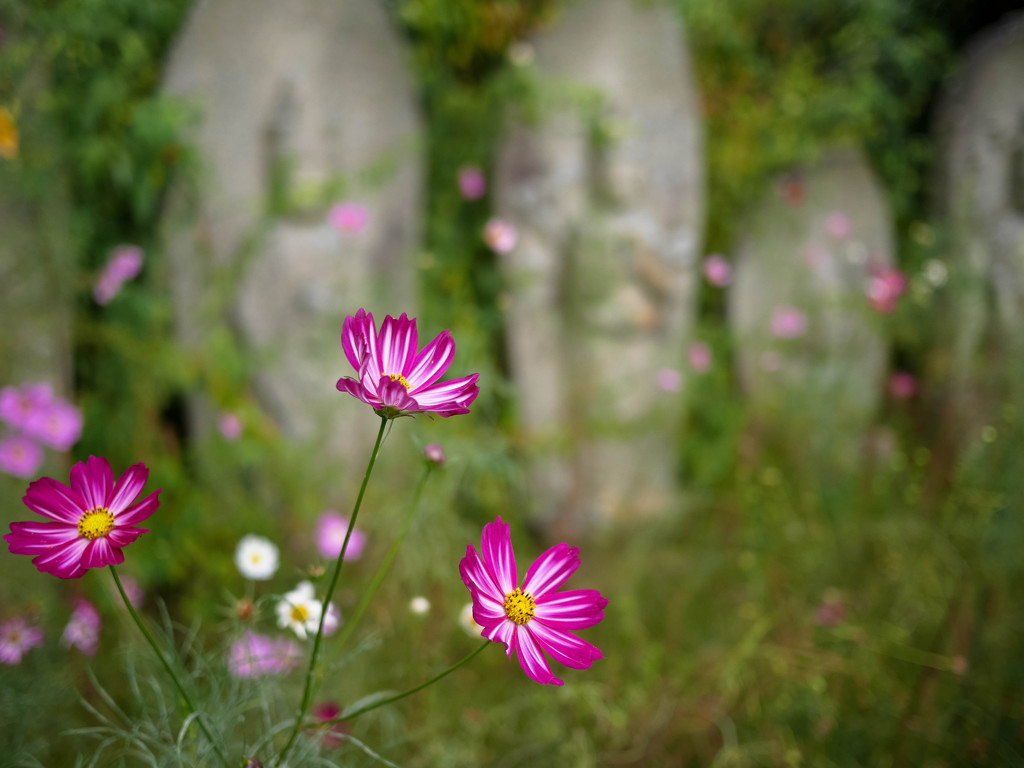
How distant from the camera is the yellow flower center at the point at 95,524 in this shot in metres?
0.46

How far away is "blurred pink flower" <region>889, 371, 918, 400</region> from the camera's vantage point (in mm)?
1863

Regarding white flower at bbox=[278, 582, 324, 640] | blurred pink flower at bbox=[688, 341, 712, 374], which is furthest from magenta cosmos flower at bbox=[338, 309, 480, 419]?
blurred pink flower at bbox=[688, 341, 712, 374]

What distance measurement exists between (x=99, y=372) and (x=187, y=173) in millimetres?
498

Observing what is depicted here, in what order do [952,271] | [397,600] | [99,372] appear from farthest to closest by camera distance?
[952,271], [99,372], [397,600]

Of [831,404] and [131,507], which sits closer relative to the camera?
[131,507]

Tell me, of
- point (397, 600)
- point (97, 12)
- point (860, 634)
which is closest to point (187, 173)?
point (97, 12)

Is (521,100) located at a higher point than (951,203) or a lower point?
higher

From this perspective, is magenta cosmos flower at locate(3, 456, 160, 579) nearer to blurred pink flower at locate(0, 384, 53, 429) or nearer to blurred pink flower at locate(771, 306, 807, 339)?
blurred pink flower at locate(0, 384, 53, 429)

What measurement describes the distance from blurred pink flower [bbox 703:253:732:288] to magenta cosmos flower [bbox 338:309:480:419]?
4.95 ft

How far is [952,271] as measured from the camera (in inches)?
68.7

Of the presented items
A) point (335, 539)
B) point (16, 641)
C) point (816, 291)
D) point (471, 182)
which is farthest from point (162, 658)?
point (816, 291)

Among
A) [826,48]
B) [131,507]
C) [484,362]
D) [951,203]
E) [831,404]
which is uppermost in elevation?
[826,48]

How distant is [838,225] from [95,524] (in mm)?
1973

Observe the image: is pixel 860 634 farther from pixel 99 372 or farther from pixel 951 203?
pixel 99 372
